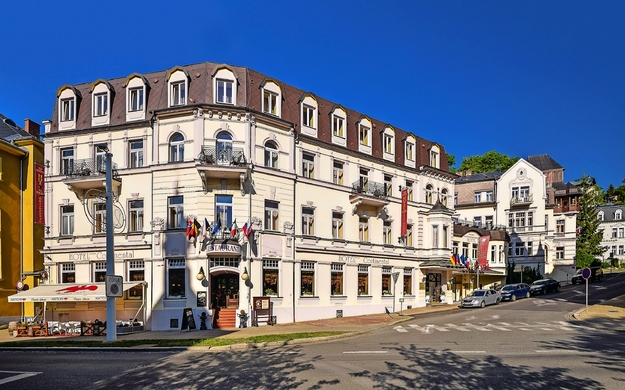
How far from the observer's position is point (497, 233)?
53562 millimetres

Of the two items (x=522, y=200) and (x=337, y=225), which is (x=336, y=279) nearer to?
(x=337, y=225)

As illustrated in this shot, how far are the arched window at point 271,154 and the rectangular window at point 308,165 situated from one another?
250cm

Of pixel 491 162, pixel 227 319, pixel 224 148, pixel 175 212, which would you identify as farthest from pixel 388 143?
pixel 491 162

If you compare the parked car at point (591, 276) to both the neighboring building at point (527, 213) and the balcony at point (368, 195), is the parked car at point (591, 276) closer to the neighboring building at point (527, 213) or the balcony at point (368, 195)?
the neighboring building at point (527, 213)

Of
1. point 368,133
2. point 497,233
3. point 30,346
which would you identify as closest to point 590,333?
point 368,133

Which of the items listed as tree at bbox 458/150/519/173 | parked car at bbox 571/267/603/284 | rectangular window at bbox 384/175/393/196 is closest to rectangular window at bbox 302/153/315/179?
rectangular window at bbox 384/175/393/196

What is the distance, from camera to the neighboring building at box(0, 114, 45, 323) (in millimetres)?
33531

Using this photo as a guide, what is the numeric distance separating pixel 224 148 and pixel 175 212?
464 cm

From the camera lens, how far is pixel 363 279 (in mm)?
36312

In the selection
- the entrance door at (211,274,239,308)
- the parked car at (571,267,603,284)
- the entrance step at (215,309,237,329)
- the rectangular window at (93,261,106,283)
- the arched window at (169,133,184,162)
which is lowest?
the parked car at (571,267,603,284)

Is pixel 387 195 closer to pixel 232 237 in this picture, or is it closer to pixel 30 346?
pixel 232 237

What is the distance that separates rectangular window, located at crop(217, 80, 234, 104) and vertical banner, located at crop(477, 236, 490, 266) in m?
31.5

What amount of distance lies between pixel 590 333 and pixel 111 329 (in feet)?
68.4

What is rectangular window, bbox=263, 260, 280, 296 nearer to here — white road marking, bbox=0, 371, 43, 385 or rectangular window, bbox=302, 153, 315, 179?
rectangular window, bbox=302, 153, 315, 179
